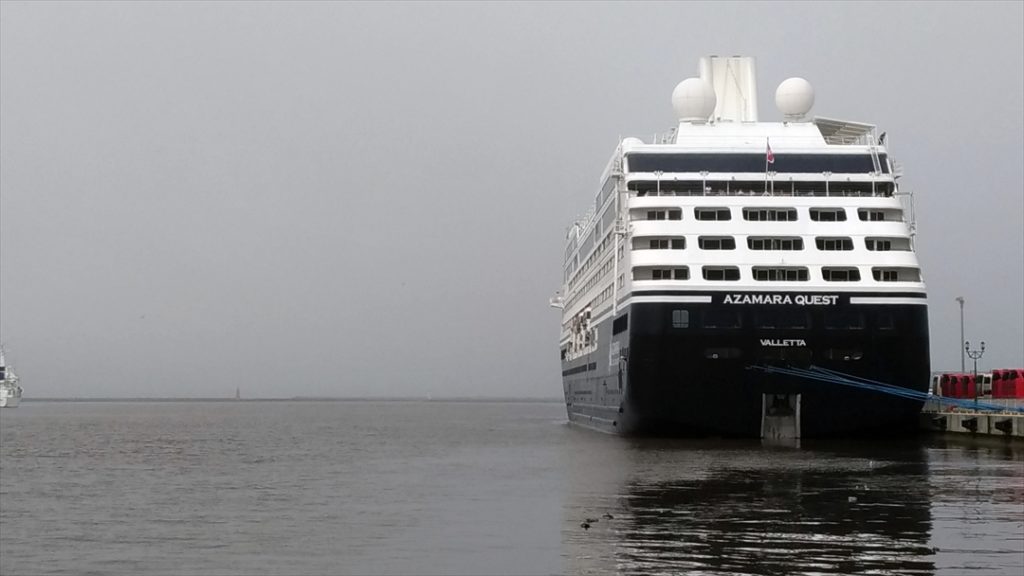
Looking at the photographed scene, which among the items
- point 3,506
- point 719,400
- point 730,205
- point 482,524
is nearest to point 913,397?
point 719,400

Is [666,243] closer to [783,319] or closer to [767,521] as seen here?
[783,319]

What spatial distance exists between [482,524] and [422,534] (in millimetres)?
1993

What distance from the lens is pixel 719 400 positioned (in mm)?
49031

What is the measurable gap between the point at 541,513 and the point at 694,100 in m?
39.9

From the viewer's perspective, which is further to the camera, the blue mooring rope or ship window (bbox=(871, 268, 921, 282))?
ship window (bbox=(871, 268, 921, 282))

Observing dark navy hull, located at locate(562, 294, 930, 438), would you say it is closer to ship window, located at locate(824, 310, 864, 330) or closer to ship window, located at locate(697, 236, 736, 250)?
ship window, located at locate(824, 310, 864, 330)

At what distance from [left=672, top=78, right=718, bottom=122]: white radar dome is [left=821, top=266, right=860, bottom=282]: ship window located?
54.9 feet

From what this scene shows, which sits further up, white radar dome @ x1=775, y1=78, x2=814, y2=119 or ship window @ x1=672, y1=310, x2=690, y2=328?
white radar dome @ x1=775, y1=78, x2=814, y2=119

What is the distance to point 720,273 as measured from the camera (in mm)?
50906

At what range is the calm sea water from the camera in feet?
67.1

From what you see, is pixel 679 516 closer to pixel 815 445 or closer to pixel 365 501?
pixel 365 501

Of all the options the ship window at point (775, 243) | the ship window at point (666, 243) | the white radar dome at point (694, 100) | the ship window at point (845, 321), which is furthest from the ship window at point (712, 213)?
the white radar dome at point (694, 100)

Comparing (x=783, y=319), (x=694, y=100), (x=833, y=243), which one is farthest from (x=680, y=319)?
(x=694, y=100)

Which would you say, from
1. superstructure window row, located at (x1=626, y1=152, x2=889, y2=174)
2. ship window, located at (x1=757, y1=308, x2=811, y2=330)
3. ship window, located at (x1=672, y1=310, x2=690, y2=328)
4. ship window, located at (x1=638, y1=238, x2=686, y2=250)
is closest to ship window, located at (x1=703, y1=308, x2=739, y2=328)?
ship window, located at (x1=672, y1=310, x2=690, y2=328)
